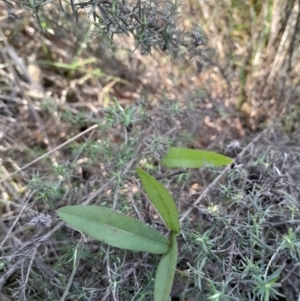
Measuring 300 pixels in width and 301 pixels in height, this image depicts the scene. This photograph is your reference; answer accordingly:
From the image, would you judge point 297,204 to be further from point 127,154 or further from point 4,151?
point 4,151

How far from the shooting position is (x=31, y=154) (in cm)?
103

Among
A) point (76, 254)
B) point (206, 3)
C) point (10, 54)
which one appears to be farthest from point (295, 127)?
point (10, 54)

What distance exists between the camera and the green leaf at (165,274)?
2.02 feet

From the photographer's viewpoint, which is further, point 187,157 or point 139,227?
point 187,157

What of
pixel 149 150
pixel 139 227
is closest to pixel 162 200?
pixel 139 227

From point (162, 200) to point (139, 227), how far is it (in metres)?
0.06

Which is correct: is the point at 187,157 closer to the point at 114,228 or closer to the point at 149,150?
the point at 149,150

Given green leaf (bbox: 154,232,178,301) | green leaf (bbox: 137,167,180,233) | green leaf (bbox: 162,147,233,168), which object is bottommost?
green leaf (bbox: 154,232,178,301)

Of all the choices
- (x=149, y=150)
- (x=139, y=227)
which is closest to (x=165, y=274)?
(x=139, y=227)

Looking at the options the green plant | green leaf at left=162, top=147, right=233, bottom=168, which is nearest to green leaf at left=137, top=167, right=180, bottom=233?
the green plant

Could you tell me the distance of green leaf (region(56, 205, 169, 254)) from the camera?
65 centimetres

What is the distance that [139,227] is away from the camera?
2.21 feet

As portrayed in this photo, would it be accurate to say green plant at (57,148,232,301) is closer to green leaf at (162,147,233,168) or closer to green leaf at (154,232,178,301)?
green leaf at (154,232,178,301)

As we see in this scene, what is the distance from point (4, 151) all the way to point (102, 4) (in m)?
0.53
